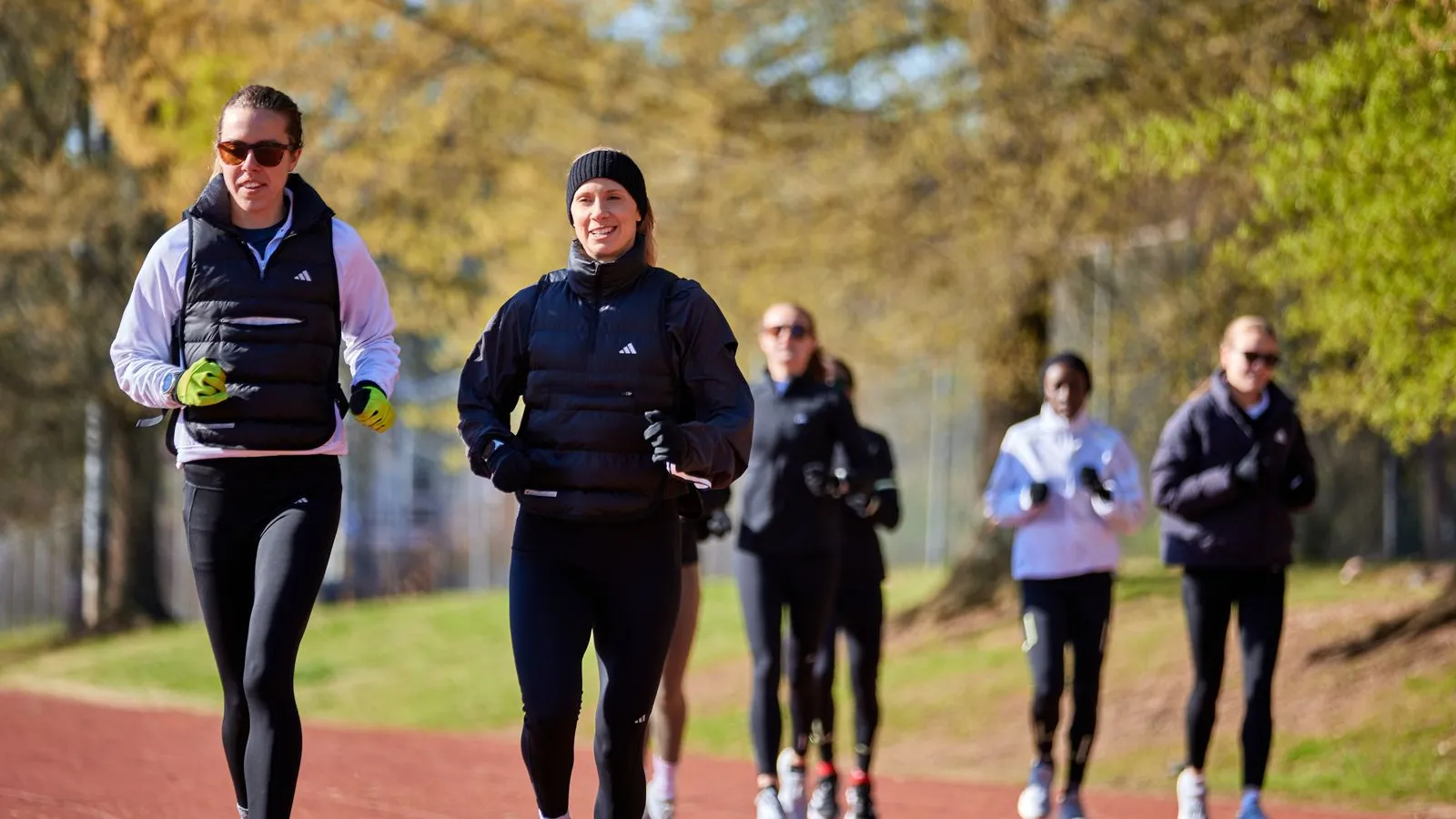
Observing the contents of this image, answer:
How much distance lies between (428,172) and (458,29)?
2.46m

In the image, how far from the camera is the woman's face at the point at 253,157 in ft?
19.7

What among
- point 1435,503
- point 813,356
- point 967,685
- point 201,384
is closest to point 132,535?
point 967,685

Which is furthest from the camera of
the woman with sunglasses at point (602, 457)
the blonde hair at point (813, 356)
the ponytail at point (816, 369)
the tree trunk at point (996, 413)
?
the tree trunk at point (996, 413)

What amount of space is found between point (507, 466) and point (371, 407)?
0.55 metres

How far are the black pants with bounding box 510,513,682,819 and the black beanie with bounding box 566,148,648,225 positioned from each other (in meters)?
0.99

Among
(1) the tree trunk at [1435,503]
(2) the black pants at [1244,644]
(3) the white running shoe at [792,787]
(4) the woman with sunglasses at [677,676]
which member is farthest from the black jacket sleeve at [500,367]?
(1) the tree trunk at [1435,503]

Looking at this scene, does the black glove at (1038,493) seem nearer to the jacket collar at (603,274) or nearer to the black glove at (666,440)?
the jacket collar at (603,274)

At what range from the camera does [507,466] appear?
18.3 ft

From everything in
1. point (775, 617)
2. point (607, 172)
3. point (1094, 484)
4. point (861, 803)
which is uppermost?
point (607, 172)

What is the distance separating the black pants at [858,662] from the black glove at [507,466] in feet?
14.3

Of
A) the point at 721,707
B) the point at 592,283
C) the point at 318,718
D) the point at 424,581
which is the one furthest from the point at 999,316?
the point at 424,581

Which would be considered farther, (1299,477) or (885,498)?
(885,498)

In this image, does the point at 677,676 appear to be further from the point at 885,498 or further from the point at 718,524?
the point at 885,498

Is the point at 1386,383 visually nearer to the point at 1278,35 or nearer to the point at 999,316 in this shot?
the point at 1278,35
